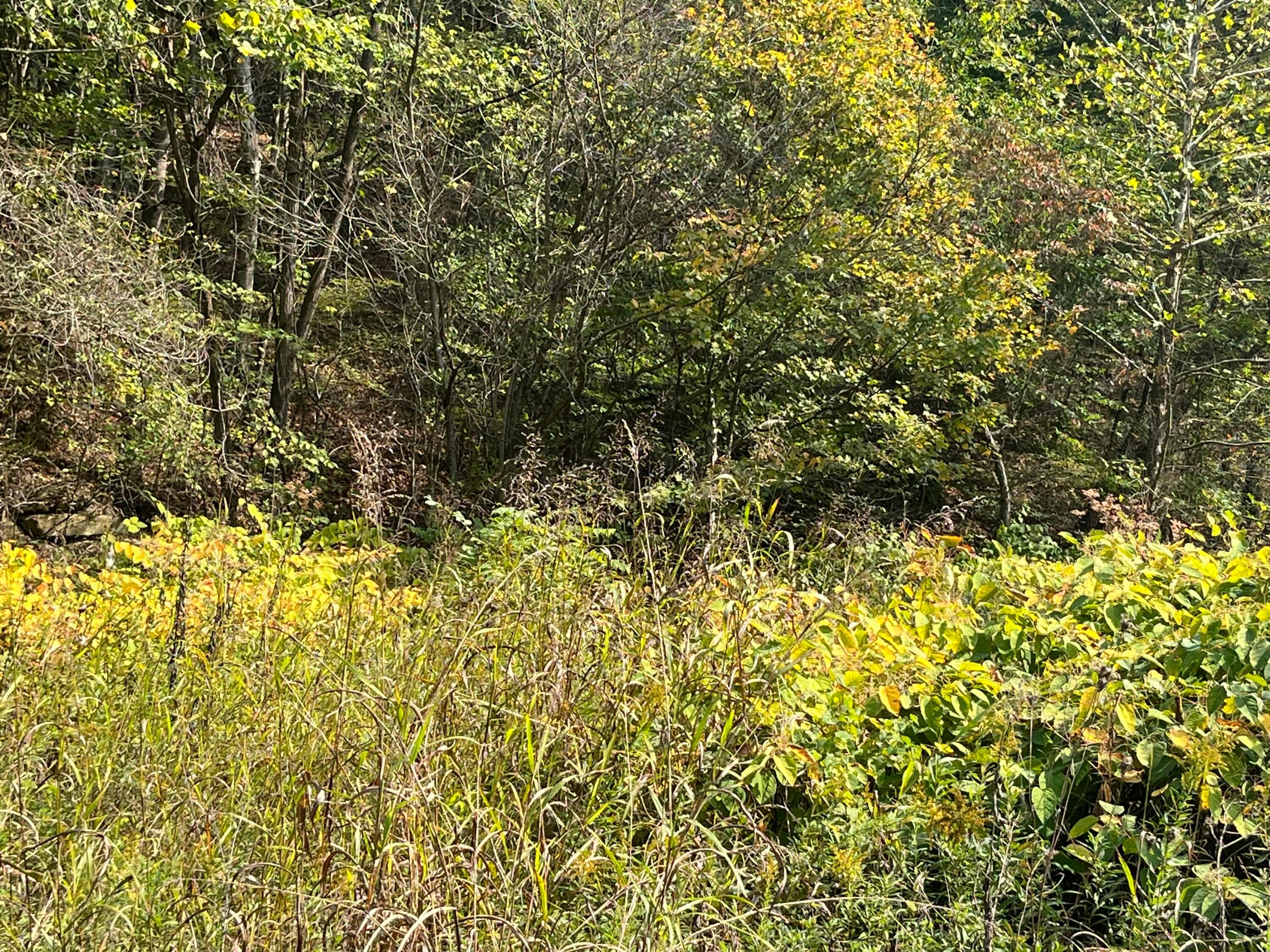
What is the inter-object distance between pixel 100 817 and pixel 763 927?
146cm

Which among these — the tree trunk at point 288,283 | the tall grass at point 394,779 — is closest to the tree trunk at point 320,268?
the tree trunk at point 288,283

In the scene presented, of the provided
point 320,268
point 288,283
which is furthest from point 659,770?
point 288,283

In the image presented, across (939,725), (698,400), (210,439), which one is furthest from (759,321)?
(939,725)

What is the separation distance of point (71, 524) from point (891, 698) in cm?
798

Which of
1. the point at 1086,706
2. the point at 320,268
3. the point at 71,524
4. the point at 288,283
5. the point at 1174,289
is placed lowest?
the point at 71,524

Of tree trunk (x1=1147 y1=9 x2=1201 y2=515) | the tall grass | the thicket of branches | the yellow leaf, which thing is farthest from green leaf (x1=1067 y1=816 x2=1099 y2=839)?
tree trunk (x1=1147 y1=9 x2=1201 y2=515)

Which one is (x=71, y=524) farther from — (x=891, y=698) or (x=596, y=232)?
(x=891, y=698)

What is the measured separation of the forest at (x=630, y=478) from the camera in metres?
2.07

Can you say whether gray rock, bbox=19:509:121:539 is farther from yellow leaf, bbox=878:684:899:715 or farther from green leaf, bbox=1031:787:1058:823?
A: green leaf, bbox=1031:787:1058:823

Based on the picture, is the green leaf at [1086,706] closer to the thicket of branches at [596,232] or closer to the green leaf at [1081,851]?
the green leaf at [1081,851]

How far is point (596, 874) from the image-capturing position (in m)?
2.10

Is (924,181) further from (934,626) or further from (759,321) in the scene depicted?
(934,626)

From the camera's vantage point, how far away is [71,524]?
329 inches

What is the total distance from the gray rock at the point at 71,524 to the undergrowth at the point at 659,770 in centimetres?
571
